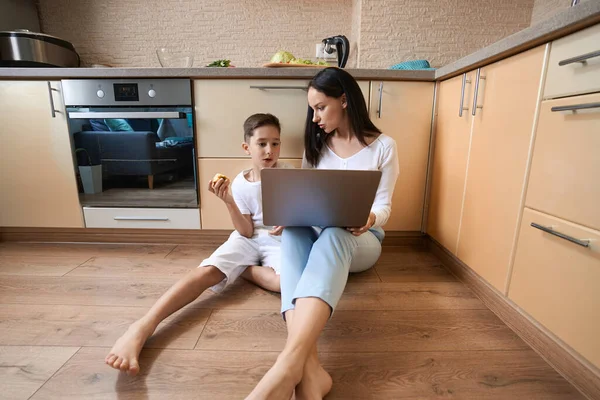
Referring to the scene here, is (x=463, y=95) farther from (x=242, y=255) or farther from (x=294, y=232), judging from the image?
(x=242, y=255)

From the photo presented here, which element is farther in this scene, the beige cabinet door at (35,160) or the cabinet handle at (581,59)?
the beige cabinet door at (35,160)

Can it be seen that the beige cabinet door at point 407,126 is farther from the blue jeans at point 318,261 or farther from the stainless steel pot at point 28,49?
the stainless steel pot at point 28,49

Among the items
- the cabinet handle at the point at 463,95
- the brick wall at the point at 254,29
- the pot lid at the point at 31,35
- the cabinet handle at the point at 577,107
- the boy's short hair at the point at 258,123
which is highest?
the brick wall at the point at 254,29

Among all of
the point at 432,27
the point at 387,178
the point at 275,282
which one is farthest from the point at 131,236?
the point at 432,27

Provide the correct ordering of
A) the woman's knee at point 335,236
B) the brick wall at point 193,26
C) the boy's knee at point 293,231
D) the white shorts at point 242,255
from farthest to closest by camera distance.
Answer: the brick wall at point 193,26, the white shorts at point 242,255, the boy's knee at point 293,231, the woman's knee at point 335,236

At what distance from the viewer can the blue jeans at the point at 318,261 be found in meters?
0.74

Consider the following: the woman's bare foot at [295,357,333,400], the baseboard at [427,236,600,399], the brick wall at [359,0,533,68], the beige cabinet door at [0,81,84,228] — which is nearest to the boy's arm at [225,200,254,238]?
the woman's bare foot at [295,357,333,400]

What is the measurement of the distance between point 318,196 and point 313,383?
1.40ft

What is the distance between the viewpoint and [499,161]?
996mm

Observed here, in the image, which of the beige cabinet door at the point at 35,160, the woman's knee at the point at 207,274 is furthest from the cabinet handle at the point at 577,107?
the beige cabinet door at the point at 35,160

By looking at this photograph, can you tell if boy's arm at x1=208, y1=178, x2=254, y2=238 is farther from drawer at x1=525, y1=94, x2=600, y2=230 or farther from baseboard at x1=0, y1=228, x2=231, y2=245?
drawer at x1=525, y1=94, x2=600, y2=230

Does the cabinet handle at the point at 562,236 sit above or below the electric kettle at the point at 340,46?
below

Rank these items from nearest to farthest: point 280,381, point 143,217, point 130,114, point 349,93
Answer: point 280,381, point 349,93, point 130,114, point 143,217

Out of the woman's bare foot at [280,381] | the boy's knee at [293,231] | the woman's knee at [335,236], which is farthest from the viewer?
the boy's knee at [293,231]
